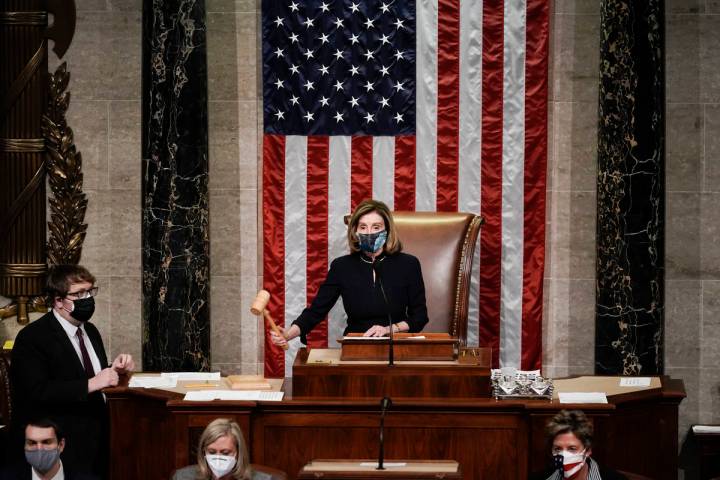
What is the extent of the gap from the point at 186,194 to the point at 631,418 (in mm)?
3963

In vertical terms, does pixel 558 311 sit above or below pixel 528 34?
below

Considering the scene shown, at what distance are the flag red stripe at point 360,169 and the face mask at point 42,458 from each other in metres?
4.03

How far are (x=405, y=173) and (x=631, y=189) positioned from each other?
1.73 metres

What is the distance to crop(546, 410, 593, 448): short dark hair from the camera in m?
5.52

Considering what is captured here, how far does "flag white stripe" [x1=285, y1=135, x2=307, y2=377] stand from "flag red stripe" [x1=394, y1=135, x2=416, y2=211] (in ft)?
2.35

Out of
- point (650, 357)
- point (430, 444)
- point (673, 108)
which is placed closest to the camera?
point (430, 444)

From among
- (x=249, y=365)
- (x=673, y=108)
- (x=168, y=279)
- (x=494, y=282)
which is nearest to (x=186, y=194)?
→ (x=168, y=279)

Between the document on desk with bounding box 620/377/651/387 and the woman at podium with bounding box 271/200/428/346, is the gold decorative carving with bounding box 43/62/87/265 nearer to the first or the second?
the woman at podium with bounding box 271/200/428/346

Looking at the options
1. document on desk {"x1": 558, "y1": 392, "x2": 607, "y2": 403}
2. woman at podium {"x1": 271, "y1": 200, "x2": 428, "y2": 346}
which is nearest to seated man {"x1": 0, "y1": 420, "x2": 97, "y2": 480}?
woman at podium {"x1": 271, "y1": 200, "x2": 428, "y2": 346}

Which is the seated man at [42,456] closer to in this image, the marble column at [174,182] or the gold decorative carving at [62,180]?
the marble column at [174,182]

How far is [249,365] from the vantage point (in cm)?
959

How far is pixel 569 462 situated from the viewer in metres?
5.47

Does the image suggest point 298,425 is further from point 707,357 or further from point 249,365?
point 707,357

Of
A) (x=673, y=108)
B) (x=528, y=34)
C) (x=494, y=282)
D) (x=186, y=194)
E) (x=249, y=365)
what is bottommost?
(x=249, y=365)
